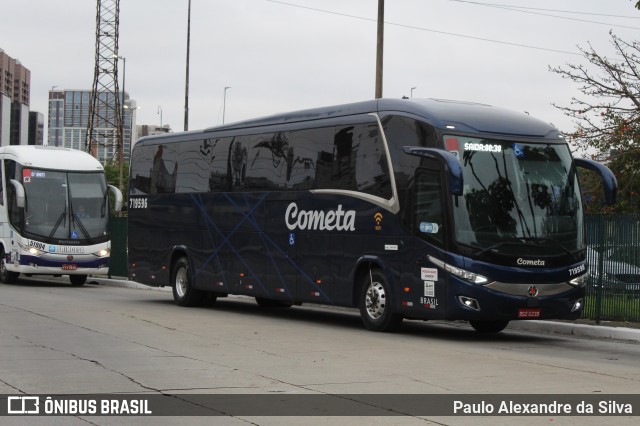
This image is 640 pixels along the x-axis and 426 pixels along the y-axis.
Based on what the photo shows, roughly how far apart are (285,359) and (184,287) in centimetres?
1039

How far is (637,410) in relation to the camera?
940 centimetres

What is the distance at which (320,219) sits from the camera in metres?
18.6

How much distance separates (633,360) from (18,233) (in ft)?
70.4

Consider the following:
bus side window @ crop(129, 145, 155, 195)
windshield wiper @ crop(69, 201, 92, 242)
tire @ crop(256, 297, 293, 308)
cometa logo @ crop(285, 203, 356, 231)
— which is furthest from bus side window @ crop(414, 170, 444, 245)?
windshield wiper @ crop(69, 201, 92, 242)

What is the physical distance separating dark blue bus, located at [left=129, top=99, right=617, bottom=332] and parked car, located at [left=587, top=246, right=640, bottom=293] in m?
1.86

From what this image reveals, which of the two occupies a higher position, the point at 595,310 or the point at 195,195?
the point at 195,195

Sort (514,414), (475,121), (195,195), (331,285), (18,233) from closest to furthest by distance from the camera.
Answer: (514,414) → (475,121) → (331,285) → (195,195) → (18,233)

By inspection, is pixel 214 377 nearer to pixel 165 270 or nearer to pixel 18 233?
pixel 165 270

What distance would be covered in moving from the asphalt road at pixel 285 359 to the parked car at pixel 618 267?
1.41 metres

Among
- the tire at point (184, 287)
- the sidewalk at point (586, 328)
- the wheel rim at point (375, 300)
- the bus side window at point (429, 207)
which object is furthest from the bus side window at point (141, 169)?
the bus side window at point (429, 207)

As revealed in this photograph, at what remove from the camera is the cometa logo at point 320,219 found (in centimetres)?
1778

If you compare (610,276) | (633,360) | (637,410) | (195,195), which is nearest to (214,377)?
(637,410)

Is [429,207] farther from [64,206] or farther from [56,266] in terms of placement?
[64,206]

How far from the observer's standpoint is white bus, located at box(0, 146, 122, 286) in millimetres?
30875
